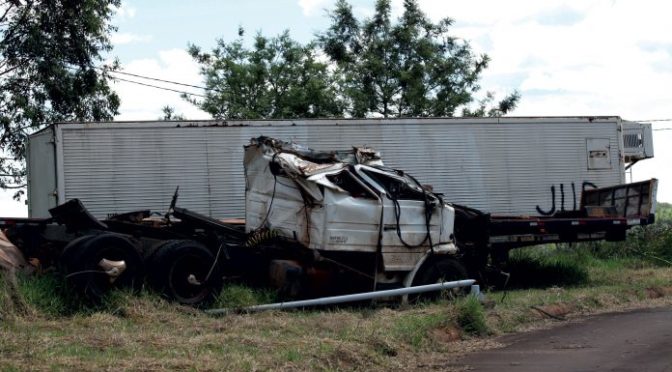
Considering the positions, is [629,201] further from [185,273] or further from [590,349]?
[185,273]

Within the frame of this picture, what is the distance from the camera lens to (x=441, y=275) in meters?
12.6

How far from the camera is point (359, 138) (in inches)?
676

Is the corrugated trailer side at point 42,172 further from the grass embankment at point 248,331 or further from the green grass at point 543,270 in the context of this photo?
the green grass at point 543,270

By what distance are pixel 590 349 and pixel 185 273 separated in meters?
5.05

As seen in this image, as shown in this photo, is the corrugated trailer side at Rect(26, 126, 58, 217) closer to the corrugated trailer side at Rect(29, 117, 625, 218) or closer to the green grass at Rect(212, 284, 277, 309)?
the corrugated trailer side at Rect(29, 117, 625, 218)

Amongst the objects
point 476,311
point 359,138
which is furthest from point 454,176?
point 476,311

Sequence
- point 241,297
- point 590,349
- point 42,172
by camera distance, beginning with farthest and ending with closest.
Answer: point 42,172
point 241,297
point 590,349

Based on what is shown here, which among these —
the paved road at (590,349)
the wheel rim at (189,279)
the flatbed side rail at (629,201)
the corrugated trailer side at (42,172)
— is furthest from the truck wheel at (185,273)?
the flatbed side rail at (629,201)

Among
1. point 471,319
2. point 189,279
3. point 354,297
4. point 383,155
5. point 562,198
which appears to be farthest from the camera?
point 562,198

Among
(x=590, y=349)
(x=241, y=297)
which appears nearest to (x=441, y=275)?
(x=241, y=297)

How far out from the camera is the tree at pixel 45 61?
21.2 meters

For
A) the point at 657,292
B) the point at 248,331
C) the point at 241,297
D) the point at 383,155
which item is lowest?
the point at 657,292

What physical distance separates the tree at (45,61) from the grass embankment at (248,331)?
465 inches

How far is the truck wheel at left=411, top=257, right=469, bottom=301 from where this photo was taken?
12.3 meters
